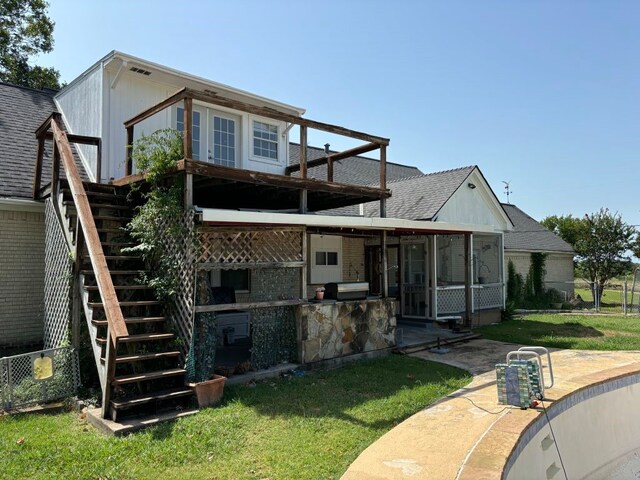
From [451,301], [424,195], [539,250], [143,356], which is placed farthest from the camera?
[539,250]

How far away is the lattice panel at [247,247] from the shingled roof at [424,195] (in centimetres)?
711

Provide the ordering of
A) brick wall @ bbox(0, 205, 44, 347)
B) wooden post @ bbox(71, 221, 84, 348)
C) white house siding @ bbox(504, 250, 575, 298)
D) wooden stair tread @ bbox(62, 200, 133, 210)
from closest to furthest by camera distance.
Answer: wooden post @ bbox(71, 221, 84, 348)
wooden stair tread @ bbox(62, 200, 133, 210)
brick wall @ bbox(0, 205, 44, 347)
white house siding @ bbox(504, 250, 575, 298)

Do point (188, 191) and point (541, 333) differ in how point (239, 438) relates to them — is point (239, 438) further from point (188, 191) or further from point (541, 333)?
point (541, 333)

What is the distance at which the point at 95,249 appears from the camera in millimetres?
6301

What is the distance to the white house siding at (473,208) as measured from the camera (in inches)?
593

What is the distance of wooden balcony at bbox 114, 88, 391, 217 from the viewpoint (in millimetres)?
7242

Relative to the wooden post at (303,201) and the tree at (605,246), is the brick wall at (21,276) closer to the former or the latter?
the wooden post at (303,201)

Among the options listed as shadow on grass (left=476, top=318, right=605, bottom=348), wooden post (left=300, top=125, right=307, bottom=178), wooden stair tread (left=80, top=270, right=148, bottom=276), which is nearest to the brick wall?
wooden stair tread (left=80, top=270, right=148, bottom=276)

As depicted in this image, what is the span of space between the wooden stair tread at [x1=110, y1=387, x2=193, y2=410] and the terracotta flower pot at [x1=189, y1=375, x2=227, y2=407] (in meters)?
0.11

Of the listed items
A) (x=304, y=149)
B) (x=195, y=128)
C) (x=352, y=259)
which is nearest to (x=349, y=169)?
(x=352, y=259)

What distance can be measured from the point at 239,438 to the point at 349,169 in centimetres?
1457

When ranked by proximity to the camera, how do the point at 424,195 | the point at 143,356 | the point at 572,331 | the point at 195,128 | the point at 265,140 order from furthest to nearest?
the point at 424,195 → the point at 572,331 → the point at 265,140 → the point at 195,128 → the point at 143,356

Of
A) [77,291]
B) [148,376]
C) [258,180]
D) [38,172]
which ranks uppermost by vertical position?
[38,172]

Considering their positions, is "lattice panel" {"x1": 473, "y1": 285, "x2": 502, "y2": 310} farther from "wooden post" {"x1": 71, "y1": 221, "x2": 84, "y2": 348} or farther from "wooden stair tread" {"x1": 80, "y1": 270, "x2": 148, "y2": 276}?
"wooden post" {"x1": 71, "y1": 221, "x2": 84, "y2": 348}
